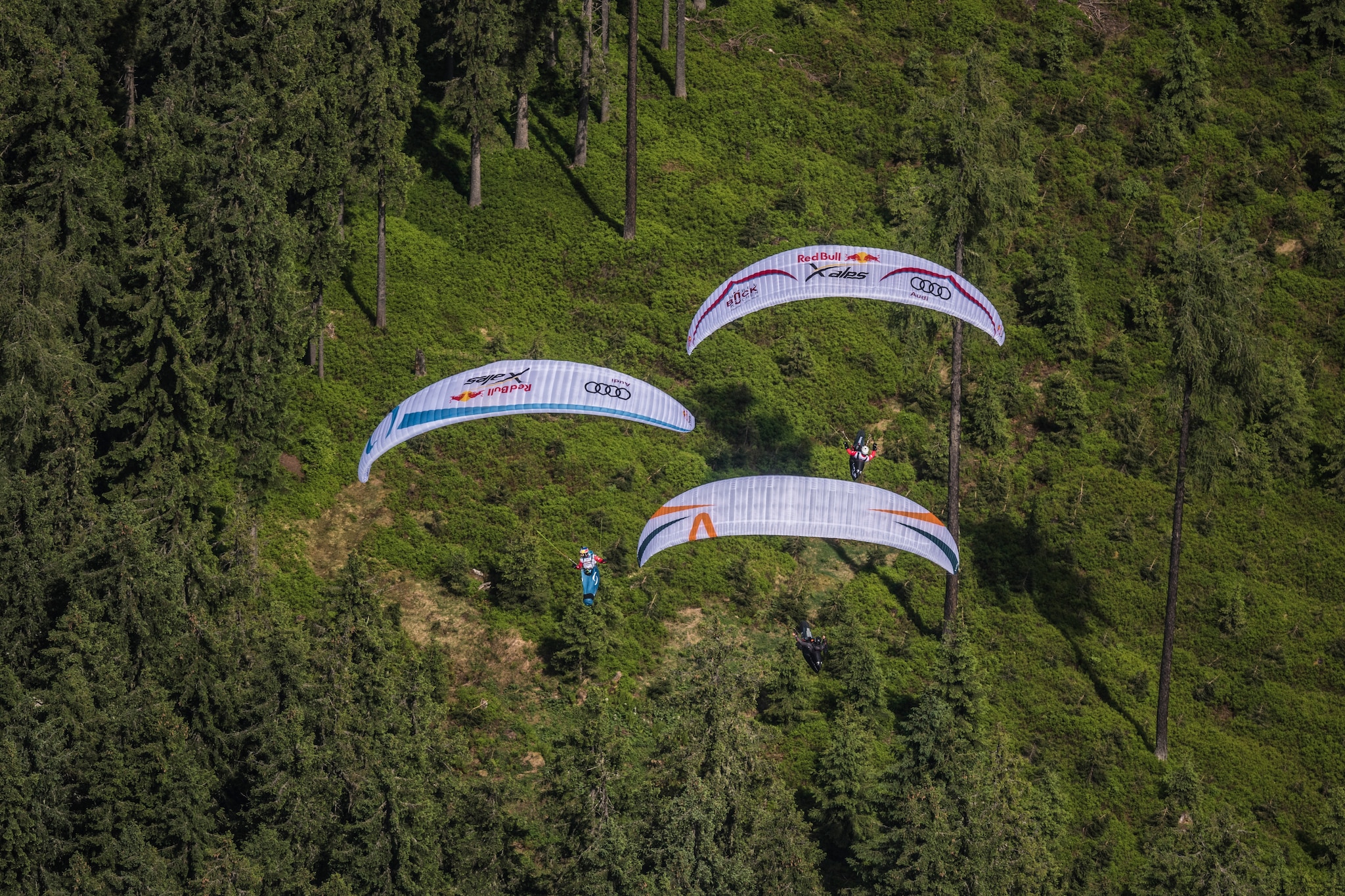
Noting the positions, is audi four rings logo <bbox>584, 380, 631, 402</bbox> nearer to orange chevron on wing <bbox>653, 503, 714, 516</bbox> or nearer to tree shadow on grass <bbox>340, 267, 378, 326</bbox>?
orange chevron on wing <bbox>653, 503, 714, 516</bbox>

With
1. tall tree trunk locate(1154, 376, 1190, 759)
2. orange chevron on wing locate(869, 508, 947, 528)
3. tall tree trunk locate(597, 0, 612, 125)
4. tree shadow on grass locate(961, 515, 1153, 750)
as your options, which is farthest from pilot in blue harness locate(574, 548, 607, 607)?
tall tree trunk locate(597, 0, 612, 125)

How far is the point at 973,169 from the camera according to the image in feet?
135

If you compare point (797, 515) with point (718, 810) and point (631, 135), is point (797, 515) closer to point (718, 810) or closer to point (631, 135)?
point (718, 810)

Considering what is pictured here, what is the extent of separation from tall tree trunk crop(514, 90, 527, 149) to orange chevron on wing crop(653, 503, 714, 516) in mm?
22576

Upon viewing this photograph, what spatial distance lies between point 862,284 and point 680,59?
938 inches

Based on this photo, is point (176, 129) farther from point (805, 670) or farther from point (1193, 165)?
point (1193, 165)

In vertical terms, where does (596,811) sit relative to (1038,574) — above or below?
below

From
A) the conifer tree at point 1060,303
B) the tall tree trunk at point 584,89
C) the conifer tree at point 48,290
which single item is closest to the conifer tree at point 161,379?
the conifer tree at point 48,290

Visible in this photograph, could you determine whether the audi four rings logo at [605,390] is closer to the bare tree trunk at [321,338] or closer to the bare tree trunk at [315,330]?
the bare tree trunk at [315,330]

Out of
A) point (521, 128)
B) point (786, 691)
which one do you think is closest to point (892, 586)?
point (786, 691)

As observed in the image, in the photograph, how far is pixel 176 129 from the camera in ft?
137

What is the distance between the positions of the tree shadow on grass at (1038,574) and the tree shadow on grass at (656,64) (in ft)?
75.8

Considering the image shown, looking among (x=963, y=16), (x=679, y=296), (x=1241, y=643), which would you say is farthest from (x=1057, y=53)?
(x=1241, y=643)

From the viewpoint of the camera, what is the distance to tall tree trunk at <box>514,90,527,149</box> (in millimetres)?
55031
